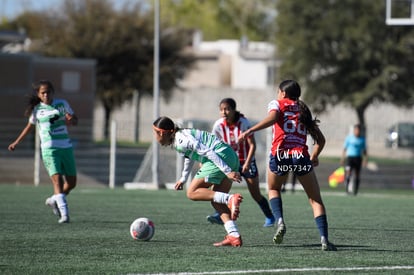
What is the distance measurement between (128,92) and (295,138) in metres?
51.1

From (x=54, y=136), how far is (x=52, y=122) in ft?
0.68

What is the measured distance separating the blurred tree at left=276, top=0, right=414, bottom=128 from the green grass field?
31.3 meters

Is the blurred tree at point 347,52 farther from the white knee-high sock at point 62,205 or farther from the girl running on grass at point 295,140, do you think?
the girl running on grass at point 295,140

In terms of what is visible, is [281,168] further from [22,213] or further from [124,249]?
[22,213]

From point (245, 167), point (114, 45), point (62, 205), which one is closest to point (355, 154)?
point (245, 167)

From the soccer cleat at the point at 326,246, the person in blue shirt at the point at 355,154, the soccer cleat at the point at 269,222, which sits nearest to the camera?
the soccer cleat at the point at 326,246

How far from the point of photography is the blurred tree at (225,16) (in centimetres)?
10425

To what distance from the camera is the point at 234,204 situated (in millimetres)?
11789

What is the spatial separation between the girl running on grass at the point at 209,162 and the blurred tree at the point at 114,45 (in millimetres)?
50349

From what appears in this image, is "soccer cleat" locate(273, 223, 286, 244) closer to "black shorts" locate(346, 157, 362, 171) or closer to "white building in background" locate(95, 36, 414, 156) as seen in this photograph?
"black shorts" locate(346, 157, 362, 171)

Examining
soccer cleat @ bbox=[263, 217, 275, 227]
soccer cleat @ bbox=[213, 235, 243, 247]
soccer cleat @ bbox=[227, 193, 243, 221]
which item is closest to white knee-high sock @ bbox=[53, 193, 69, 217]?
soccer cleat @ bbox=[263, 217, 275, 227]

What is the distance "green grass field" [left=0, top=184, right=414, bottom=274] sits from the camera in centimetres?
994

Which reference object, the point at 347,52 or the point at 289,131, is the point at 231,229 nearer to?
the point at 289,131

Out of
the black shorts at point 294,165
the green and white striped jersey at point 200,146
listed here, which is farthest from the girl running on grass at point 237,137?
the green and white striped jersey at point 200,146
